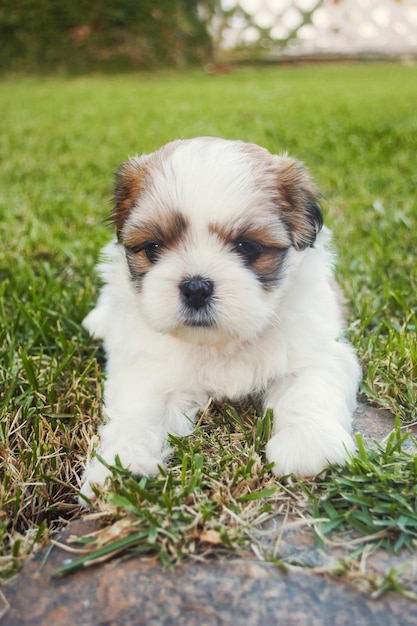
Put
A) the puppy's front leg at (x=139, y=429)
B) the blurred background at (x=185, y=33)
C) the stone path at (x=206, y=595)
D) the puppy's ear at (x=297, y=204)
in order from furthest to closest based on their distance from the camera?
the blurred background at (x=185, y=33) → the puppy's ear at (x=297, y=204) → the puppy's front leg at (x=139, y=429) → the stone path at (x=206, y=595)

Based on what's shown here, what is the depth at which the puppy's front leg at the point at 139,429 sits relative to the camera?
102 inches

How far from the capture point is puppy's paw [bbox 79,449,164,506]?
2506mm

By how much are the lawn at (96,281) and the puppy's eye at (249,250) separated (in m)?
0.72

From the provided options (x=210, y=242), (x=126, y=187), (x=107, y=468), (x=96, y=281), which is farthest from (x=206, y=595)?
(x=96, y=281)

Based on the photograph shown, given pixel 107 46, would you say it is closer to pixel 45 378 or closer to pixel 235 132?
pixel 235 132

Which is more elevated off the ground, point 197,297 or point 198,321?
point 197,297

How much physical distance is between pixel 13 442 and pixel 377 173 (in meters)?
5.23

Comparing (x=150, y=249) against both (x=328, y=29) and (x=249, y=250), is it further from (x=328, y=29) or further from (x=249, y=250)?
(x=328, y=29)

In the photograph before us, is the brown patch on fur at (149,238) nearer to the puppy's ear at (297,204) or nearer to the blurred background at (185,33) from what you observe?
the puppy's ear at (297,204)

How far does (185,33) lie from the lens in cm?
2155

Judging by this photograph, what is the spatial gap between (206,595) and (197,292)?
1.22 meters

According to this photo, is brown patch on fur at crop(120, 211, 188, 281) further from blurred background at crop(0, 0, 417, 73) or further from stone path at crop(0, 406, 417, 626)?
blurred background at crop(0, 0, 417, 73)

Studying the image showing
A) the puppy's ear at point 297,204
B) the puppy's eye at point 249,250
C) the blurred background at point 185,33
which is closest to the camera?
the puppy's eye at point 249,250

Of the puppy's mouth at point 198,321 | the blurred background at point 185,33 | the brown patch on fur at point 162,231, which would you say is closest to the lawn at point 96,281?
the puppy's mouth at point 198,321
